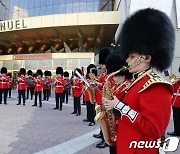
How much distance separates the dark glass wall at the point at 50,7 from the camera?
27734 millimetres

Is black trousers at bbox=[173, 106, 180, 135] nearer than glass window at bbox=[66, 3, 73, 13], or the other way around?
black trousers at bbox=[173, 106, 180, 135]

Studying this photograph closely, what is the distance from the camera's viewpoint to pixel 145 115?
180 centimetres

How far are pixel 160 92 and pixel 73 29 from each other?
955 inches

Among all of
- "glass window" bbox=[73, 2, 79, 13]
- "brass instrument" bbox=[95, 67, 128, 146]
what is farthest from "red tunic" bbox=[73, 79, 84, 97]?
"glass window" bbox=[73, 2, 79, 13]

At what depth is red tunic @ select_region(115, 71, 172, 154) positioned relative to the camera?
1.79 meters

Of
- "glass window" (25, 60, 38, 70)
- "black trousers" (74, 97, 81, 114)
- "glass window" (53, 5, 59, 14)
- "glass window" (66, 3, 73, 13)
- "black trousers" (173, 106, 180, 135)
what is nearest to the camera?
"black trousers" (173, 106, 180, 135)

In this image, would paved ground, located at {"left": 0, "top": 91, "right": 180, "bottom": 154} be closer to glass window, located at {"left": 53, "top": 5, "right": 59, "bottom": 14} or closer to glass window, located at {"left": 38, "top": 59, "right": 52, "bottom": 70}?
glass window, located at {"left": 38, "top": 59, "right": 52, "bottom": 70}

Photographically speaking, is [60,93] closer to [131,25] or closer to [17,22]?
[131,25]

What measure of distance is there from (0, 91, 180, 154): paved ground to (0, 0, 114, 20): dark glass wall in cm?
2158

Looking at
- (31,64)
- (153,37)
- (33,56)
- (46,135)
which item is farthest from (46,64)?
(153,37)

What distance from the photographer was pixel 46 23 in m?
24.7

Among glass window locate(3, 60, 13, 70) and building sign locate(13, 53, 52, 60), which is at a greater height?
building sign locate(13, 53, 52, 60)

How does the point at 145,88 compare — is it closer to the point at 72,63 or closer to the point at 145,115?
the point at 145,115

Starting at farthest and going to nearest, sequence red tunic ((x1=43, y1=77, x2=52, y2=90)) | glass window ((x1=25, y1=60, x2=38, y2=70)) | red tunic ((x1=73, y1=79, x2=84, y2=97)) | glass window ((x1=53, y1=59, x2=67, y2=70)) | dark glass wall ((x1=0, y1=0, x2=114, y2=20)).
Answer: dark glass wall ((x1=0, y1=0, x2=114, y2=20)) < glass window ((x1=25, y1=60, x2=38, y2=70)) < glass window ((x1=53, y1=59, x2=67, y2=70)) < red tunic ((x1=43, y1=77, x2=52, y2=90)) < red tunic ((x1=73, y1=79, x2=84, y2=97))
